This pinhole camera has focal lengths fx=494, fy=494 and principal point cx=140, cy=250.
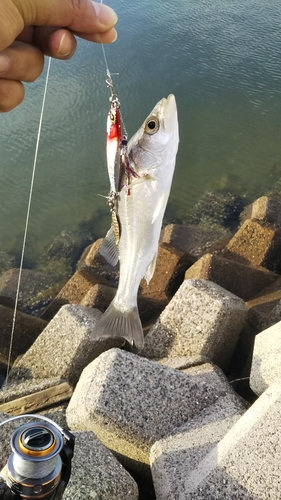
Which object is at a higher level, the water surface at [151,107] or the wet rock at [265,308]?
the water surface at [151,107]

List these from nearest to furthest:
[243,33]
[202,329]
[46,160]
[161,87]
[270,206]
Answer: [202,329], [270,206], [46,160], [161,87], [243,33]

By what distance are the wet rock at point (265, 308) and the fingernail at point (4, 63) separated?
2947 millimetres

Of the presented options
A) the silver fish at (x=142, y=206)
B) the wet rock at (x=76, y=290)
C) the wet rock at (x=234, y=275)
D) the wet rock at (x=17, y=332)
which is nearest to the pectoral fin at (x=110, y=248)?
the silver fish at (x=142, y=206)

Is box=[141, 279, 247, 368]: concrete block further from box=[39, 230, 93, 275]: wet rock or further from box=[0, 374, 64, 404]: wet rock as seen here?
box=[39, 230, 93, 275]: wet rock

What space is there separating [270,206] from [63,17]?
537 cm

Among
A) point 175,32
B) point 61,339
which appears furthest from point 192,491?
point 175,32

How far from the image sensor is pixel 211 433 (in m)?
2.98

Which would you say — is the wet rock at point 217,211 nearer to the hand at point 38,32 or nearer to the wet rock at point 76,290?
the wet rock at point 76,290

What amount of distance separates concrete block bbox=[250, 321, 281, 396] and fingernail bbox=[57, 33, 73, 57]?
91.6 inches

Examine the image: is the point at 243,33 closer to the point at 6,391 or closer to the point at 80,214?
the point at 80,214

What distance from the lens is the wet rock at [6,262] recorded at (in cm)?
788

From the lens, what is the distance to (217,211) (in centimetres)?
845

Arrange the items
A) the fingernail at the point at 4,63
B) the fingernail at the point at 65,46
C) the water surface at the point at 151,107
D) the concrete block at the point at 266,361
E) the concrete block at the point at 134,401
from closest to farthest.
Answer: the fingernail at the point at 4,63, the fingernail at the point at 65,46, the concrete block at the point at 134,401, the concrete block at the point at 266,361, the water surface at the point at 151,107

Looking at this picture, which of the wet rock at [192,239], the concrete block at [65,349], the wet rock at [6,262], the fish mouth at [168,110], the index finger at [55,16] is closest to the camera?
the index finger at [55,16]
